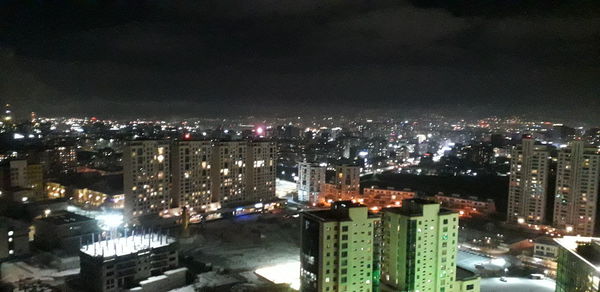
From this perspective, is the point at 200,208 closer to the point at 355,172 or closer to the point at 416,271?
the point at 355,172

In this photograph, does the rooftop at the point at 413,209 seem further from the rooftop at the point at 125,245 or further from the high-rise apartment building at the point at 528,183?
the high-rise apartment building at the point at 528,183

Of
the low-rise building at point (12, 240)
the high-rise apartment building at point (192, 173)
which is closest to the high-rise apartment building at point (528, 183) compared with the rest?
the high-rise apartment building at point (192, 173)

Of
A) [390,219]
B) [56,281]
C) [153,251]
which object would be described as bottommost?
[56,281]

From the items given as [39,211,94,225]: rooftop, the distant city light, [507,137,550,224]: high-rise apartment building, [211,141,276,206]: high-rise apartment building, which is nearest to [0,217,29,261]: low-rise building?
[39,211,94,225]: rooftop

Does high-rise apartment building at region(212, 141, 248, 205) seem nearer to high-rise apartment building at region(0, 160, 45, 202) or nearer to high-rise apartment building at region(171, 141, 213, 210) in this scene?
high-rise apartment building at region(171, 141, 213, 210)

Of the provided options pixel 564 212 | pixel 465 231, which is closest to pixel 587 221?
pixel 564 212
